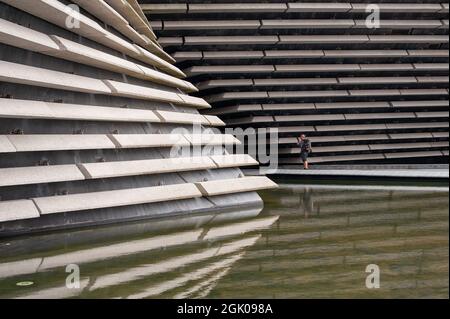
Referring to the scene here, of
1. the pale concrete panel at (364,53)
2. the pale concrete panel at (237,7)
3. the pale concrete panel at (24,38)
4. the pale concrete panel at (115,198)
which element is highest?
the pale concrete panel at (237,7)

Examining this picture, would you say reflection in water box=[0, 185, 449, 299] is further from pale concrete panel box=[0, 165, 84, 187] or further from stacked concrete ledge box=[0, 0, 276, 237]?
pale concrete panel box=[0, 165, 84, 187]

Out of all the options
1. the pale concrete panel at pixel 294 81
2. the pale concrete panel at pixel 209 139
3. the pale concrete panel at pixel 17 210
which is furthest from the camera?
the pale concrete panel at pixel 294 81

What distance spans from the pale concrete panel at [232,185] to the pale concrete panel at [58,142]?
1.73 meters

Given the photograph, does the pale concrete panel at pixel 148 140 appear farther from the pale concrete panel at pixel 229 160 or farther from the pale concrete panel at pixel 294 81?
the pale concrete panel at pixel 294 81

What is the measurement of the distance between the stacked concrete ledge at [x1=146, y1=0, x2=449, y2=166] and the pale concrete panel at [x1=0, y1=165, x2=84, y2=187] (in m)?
8.57

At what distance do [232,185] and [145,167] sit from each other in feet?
A: 5.53

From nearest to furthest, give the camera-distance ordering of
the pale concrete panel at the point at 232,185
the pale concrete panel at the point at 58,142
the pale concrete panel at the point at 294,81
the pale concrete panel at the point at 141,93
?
the pale concrete panel at the point at 58,142 < the pale concrete panel at the point at 141,93 < the pale concrete panel at the point at 232,185 < the pale concrete panel at the point at 294,81

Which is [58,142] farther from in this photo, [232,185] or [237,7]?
[237,7]

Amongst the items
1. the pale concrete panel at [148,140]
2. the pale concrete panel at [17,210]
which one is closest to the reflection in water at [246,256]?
the pale concrete panel at [17,210]

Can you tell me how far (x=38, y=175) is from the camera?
6465mm

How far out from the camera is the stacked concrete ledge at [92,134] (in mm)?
6418

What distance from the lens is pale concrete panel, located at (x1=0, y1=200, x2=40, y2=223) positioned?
5977 millimetres
